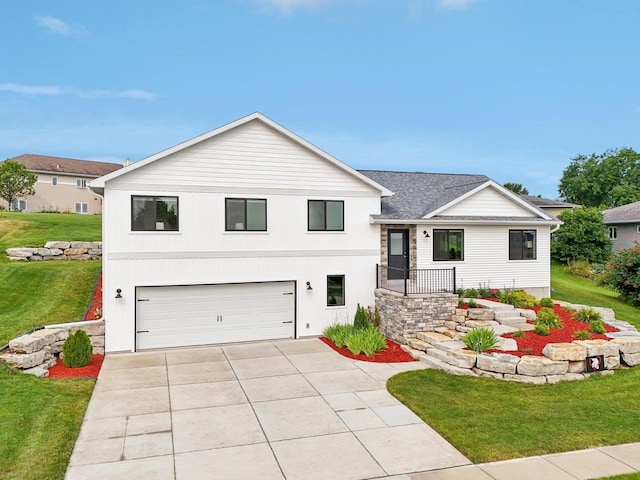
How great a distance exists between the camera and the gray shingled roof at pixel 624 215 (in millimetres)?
33606

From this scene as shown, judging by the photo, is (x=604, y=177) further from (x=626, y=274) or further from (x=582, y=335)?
(x=582, y=335)

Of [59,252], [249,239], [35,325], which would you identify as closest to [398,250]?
[249,239]

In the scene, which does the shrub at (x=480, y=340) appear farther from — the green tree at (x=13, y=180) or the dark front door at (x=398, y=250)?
the green tree at (x=13, y=180)

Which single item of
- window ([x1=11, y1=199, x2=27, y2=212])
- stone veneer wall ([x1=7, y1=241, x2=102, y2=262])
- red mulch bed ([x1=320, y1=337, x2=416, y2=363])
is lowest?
red mulch bed ([x1=320, y1=337, x2=416, y2=363])

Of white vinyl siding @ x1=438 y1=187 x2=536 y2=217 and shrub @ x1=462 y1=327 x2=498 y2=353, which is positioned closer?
shrub @ x1=462 y1=327 x2=498 y2=353

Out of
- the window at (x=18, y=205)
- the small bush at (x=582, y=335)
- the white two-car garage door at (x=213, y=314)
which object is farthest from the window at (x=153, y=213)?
the window at (x=18, y=205)

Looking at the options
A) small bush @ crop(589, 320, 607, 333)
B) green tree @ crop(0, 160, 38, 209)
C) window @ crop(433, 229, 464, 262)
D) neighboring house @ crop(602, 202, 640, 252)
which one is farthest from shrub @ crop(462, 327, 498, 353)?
green tree @ crop(0, 160, 38, 209)

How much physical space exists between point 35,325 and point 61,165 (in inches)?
1551

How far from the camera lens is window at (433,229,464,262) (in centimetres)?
1761

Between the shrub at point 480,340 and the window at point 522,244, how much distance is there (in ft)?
25.3

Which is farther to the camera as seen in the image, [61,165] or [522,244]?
[61,165]

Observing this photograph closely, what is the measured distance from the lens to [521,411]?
8742mm

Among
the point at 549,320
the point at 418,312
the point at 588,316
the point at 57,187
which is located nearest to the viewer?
the point at 549,320

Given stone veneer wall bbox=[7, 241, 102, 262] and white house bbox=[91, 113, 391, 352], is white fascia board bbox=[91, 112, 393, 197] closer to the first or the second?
white house bbox=[91, 113, 391, 352]
